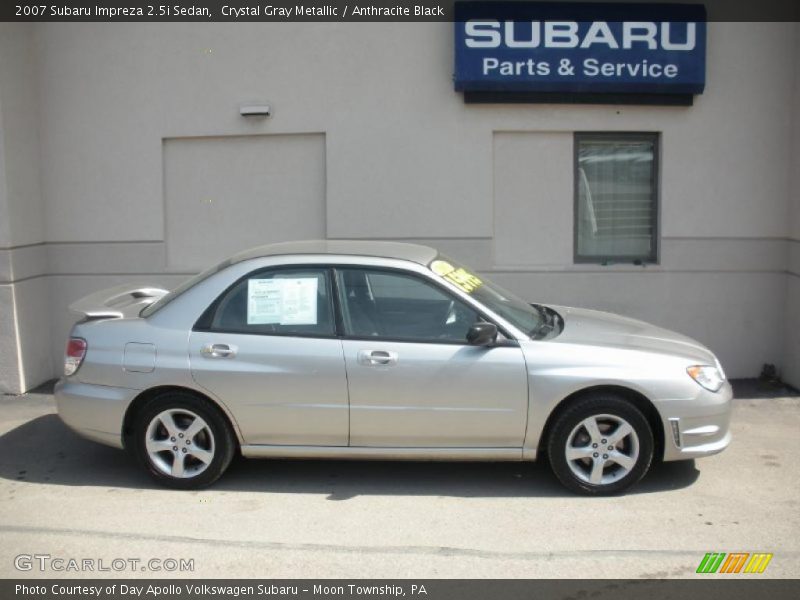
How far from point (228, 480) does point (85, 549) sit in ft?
4.08

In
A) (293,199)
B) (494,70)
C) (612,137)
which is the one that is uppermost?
(494,70)

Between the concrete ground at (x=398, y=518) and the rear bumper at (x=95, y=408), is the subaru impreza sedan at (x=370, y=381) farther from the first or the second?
the concrete ground at (x=398, y=518)

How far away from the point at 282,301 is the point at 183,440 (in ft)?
3.56

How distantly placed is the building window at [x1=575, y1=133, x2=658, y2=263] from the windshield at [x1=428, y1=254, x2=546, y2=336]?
254 cm

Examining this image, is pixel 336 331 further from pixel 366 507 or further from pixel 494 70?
pixel 494 70

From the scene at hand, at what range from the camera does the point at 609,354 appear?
5.62 metres

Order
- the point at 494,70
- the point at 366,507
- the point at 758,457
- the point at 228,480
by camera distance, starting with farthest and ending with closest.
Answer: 1. the point at 494,70
2. the point at 758,457
3. the point at 228,480
4. the point at 366,507

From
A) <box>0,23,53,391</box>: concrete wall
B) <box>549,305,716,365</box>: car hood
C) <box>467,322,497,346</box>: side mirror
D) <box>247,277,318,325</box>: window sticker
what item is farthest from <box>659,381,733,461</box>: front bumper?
<box>0,23,53,391</box>: concrete wall

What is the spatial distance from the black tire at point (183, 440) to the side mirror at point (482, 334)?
1657 mm

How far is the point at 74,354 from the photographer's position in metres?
5.92

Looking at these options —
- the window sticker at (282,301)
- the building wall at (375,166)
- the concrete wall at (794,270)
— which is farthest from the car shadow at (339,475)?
the concrete wall at (794,270)

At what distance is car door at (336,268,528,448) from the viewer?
555 cm

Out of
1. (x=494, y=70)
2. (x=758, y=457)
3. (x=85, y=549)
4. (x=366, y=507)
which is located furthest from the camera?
(x=494, y=70)

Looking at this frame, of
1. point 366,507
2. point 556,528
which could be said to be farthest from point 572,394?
point 366,507
